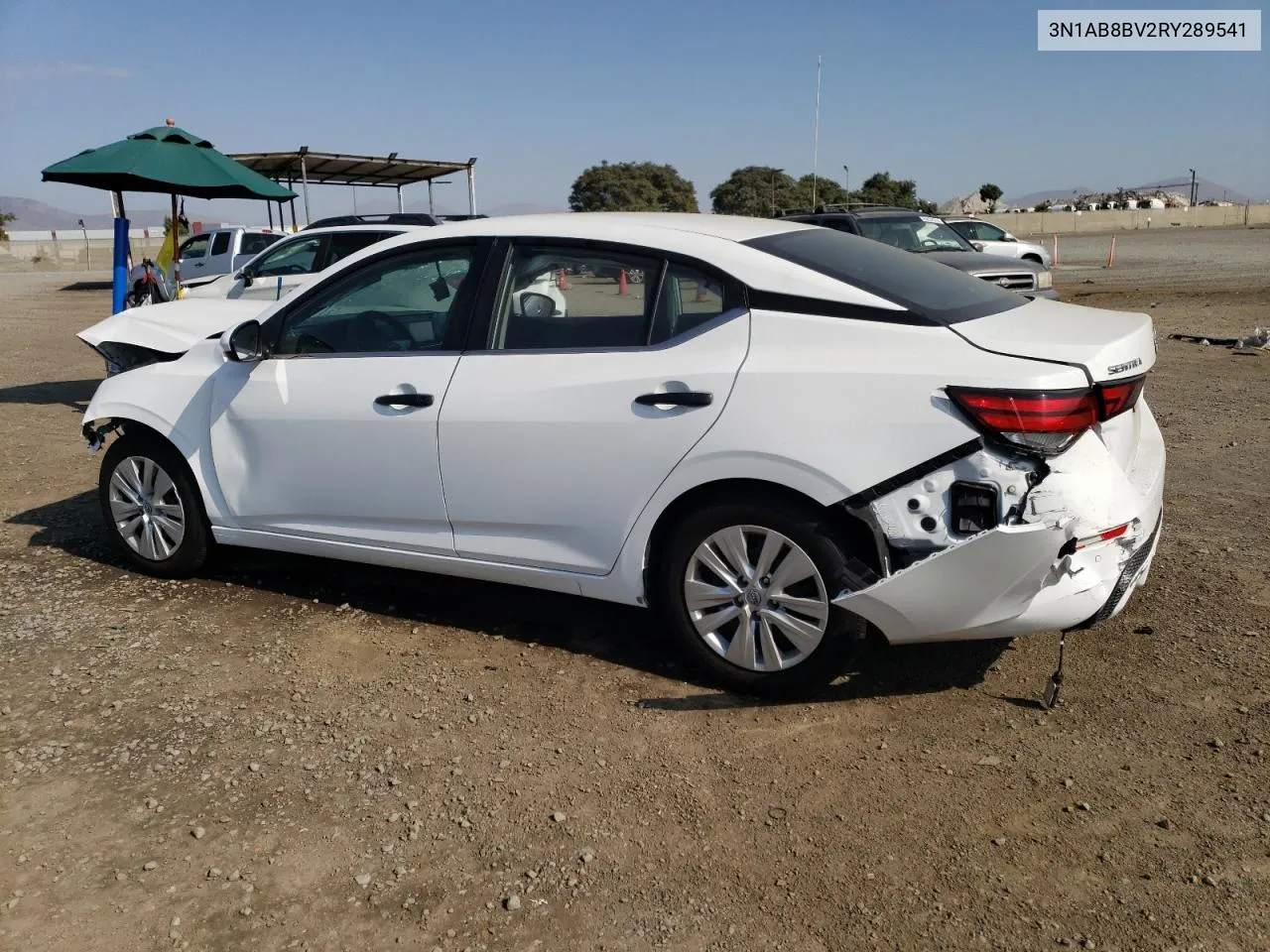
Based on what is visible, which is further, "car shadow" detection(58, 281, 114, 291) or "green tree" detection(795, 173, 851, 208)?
"green tree" detection(795, 173, 851, 208)

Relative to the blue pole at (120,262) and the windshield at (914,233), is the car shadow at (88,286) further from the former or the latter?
the windshield at (914,233)

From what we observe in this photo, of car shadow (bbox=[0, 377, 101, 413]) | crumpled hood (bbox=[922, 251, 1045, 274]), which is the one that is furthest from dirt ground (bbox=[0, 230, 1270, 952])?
crumpled hood (bbox=[922, 251, 1045, 274])

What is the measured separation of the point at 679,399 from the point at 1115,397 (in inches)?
56.5

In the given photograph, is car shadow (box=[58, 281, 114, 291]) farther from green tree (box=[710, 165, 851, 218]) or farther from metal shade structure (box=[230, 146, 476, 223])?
green tree (box=[710, 165, 851, 218])

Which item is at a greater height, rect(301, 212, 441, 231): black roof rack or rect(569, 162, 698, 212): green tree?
rect(569, 162, 698, 212): green tree

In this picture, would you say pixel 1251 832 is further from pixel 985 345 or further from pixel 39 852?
pixel 39 852

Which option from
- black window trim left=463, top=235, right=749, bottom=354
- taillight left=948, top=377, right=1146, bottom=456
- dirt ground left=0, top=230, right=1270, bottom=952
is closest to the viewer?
dirt ground left=0, top=230, right=1270, bottom=952

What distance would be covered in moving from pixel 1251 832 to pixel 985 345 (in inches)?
63.6

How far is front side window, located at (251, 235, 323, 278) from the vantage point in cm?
1215

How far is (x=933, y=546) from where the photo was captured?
139 inches

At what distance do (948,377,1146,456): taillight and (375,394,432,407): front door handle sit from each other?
2.04 meters

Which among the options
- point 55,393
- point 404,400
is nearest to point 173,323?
point 404,400

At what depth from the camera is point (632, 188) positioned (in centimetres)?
6462

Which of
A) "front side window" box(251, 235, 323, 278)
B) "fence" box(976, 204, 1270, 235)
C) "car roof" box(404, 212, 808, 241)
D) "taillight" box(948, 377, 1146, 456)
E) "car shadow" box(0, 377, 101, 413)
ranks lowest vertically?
"car shadow" box(0, 377, 101, 413)
